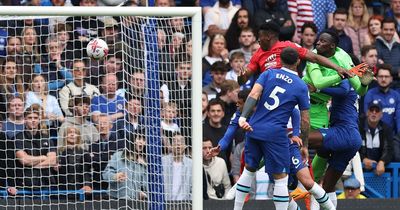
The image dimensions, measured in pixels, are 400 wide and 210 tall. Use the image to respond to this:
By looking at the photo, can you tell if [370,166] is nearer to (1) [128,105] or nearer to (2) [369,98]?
(2) [369,98]

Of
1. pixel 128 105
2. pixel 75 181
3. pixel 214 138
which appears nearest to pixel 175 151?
pixel 128 105

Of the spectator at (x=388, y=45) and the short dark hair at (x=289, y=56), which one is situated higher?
the short dark hair at (x=289, y=56)

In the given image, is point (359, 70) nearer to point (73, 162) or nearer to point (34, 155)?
point (73, 162)

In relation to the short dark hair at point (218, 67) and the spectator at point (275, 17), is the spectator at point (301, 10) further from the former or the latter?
the short dark hair at point (218, 67)

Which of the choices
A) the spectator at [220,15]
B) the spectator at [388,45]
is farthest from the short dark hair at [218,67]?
the spectator at [388,45]

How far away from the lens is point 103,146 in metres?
16.3

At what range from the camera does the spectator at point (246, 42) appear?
20234mm

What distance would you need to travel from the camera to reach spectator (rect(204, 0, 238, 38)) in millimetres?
20562

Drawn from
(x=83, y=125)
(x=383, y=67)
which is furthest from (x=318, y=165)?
(x=383, y=67)

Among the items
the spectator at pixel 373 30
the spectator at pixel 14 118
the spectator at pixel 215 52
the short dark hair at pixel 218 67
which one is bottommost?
the spectator at pixel 14 118

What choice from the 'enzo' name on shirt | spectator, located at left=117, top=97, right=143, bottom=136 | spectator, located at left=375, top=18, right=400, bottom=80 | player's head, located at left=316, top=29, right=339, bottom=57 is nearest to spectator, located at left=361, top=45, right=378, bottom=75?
spectator, located at left=375, top=18, right=400, bottom=80

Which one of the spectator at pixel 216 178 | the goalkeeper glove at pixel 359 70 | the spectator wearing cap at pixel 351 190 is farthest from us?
the spectator wearing cap at pixel 351 190

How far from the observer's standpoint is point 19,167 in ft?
53.4

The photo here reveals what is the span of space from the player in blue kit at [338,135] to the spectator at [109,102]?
7.55 ft
